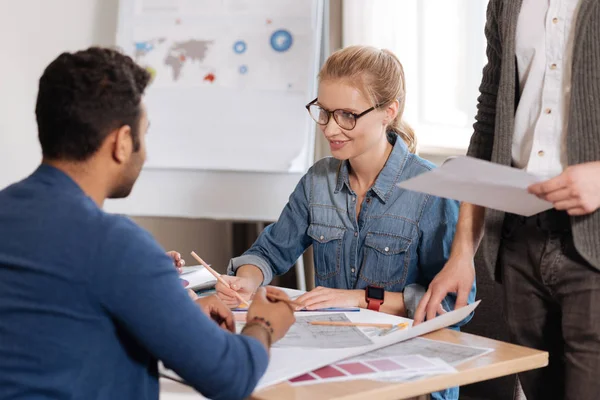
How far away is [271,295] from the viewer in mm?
1358

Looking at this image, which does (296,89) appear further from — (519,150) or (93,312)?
(93,312)

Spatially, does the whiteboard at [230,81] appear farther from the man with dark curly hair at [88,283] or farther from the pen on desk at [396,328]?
the man with dark curly hair at [88,283]

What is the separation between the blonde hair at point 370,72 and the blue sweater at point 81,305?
1120 mm

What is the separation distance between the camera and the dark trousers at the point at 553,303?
139 cm

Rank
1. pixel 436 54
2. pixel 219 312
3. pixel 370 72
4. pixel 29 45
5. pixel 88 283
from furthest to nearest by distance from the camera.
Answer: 1. pixel 29 45
2. pixel 436 54
3. pixel 370 72
4. pixel 219 312
5. pixel 88 283

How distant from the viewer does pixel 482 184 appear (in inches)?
50.4

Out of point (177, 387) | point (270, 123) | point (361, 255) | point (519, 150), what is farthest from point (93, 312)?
point (270, 123)

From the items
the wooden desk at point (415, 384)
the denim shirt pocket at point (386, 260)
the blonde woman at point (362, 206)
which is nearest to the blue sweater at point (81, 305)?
the wooden desk at point (415, 384)

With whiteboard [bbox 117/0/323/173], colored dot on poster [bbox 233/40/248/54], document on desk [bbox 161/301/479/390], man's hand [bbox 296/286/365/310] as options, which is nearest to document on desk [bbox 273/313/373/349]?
document on desk [bbox 161/301/479/390]

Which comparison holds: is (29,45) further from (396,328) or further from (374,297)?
(396,328)

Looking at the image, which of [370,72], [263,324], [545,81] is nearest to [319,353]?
[263,324]

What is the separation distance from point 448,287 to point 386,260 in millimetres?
471

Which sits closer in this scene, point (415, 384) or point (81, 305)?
point (81, 305)

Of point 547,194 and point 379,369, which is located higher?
point 547,194
